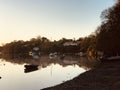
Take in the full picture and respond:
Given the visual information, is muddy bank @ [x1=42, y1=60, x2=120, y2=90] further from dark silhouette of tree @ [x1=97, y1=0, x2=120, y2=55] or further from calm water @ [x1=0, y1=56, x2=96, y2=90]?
dark silhouette of tree @ [x1=97, y1=0, x2=120, y2=55]

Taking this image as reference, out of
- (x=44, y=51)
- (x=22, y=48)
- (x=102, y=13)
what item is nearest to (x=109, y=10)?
(x=102, y=13)

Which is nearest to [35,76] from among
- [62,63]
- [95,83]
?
[95,83]

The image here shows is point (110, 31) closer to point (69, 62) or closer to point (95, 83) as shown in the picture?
point (69, 62)

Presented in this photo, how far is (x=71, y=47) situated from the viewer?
174875 mm

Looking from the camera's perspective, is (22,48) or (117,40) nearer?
(117,40)

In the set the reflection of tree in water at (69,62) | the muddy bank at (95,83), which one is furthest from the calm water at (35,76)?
the muddy bank at (95,83)

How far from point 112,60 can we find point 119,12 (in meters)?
10.4

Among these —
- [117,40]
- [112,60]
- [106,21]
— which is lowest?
[112,60]

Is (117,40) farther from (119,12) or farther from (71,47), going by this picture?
(71,47)

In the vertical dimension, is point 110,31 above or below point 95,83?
above

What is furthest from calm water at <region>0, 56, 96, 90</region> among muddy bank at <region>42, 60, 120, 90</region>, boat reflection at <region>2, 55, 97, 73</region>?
muddy bank at <region>42, 60, 120, 90</region>

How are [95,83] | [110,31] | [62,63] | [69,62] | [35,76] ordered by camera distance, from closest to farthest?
[95,83]
[35,76]
[110,31]
[62,63]
[69,62]

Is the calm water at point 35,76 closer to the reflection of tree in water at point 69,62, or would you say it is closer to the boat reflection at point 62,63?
the boat reflection at point 62,63

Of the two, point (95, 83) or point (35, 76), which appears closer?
point (95, 83)
